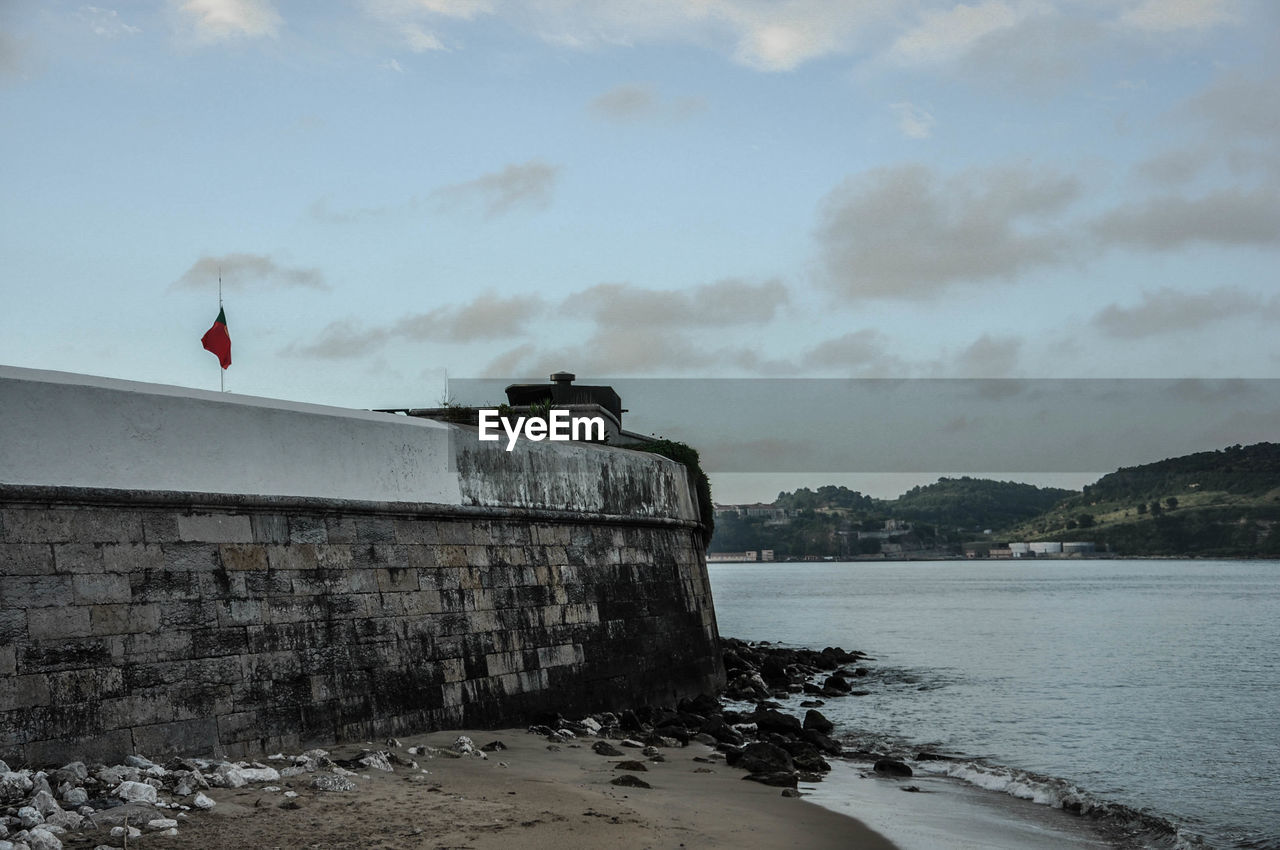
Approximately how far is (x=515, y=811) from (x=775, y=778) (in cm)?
365

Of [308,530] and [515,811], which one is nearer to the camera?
[515,811]

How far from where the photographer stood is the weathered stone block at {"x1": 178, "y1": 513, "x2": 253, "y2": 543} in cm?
838

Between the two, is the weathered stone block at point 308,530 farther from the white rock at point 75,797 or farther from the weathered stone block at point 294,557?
the white rock at point 75,797

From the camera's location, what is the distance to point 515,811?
24.6 ft

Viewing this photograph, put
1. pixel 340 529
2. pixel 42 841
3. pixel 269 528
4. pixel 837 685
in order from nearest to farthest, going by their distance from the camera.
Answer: pixel 42 841, pixel 269 528, pixel 340 529, pixel 837 685

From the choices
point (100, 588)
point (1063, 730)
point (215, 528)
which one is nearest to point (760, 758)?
point (215, 528)

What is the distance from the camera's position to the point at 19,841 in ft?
18.6

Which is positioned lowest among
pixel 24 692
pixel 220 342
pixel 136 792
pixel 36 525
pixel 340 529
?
pixel 136 792

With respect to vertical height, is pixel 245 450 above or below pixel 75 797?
above

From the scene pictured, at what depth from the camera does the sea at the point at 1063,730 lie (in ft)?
33.8

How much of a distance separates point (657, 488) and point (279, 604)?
7224 mm

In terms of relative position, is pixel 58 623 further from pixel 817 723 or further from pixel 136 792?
pixel 817 723

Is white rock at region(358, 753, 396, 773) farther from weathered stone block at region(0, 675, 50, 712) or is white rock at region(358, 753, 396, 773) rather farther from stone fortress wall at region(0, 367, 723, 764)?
weathered stone block at region(0, 675, 50, 712)

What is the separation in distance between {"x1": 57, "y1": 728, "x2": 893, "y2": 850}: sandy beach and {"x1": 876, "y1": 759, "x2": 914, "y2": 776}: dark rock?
8.10 ft
